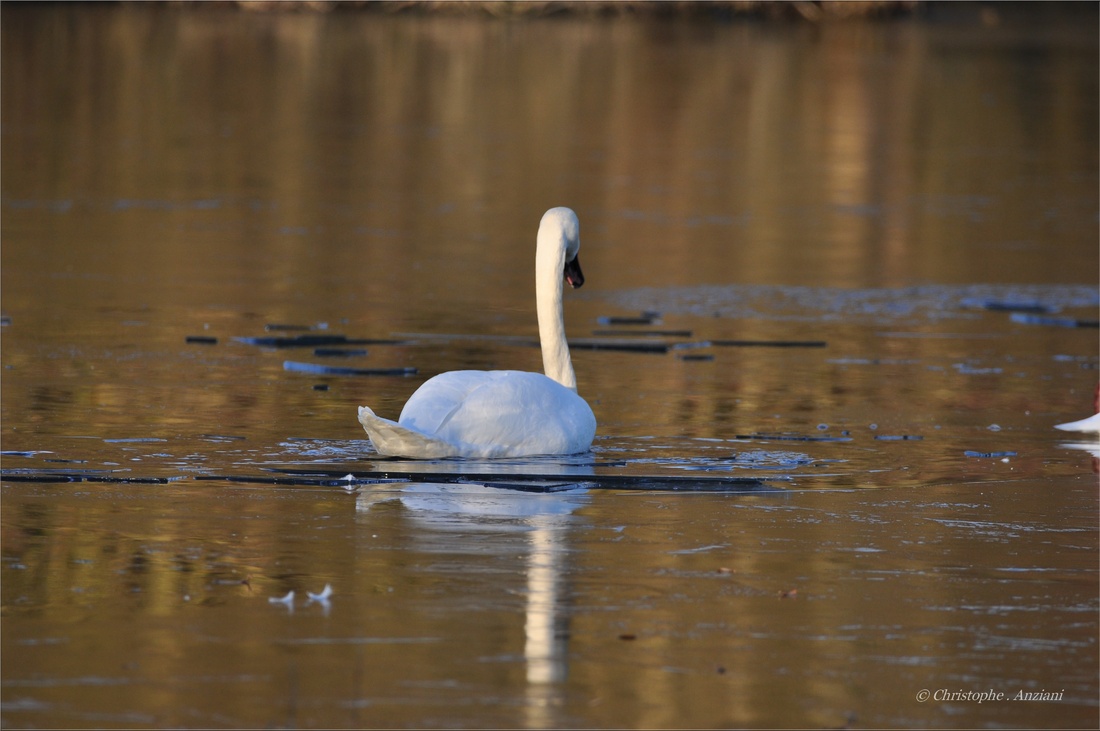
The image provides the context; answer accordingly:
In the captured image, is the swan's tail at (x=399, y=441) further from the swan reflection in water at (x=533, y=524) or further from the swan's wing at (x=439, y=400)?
the swan reflection in water at (x=533, y=524)

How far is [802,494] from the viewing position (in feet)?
28.6

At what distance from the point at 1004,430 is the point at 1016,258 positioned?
7.57m

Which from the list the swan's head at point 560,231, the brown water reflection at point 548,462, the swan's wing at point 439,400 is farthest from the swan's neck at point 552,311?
Result: the swan's wing at point 439,400

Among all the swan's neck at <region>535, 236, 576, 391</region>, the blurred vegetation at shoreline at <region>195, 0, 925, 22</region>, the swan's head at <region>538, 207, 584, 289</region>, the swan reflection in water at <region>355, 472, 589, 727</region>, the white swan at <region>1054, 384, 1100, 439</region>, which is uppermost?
the blurred vegetation at shoreline at <region>195, 0, 925, 22</region>

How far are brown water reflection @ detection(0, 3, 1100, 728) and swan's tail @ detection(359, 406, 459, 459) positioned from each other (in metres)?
0.16

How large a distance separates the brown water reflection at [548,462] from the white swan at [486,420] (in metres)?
0.15

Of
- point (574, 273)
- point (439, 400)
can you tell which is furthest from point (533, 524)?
point (574, 273)

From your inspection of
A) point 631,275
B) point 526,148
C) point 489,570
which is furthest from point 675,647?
point 526,148

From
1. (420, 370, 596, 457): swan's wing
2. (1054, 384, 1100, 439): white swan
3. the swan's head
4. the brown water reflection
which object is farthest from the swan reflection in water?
(1054, 384, 1100, 439): white swan

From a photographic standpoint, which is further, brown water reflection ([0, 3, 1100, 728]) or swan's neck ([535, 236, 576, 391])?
swan's neck ([535, 236, 576, 391])

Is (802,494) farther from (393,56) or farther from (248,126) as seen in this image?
(393,56)

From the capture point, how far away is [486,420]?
30.3 feet

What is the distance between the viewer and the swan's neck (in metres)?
10.4

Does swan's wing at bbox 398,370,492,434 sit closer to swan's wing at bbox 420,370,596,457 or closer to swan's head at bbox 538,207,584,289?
swan's wing at bbox 420,370,596,457
